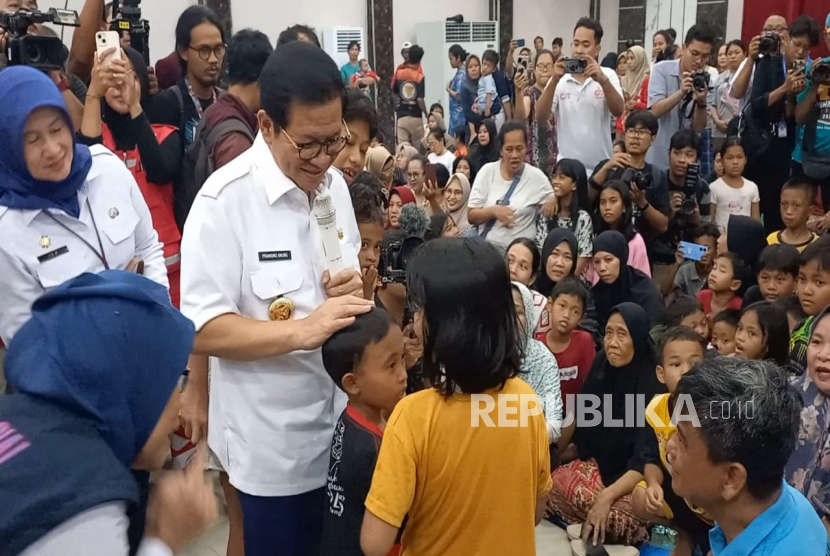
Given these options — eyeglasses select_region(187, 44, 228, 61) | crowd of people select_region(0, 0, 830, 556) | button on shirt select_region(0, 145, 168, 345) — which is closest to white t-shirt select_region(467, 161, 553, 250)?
crowd of people select_region(0, 0, 830, 556)

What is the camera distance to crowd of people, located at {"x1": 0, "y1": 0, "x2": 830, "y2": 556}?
1.00 m

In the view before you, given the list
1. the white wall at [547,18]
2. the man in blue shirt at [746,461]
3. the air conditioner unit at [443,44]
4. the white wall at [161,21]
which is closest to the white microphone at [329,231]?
the man in blue shirt at [746,461]

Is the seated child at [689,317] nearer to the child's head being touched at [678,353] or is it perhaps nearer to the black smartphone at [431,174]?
the child's head being touched at [678,353]

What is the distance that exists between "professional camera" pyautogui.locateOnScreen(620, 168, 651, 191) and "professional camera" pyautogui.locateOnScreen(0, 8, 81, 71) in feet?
9.45

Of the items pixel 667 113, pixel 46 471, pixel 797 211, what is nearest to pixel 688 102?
pixel 667 113

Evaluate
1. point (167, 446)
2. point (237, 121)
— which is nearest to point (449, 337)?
point (167, 446)

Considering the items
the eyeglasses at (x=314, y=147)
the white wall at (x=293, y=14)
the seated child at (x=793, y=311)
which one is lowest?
the seated child at (x=793, y=311)

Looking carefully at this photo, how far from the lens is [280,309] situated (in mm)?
1494

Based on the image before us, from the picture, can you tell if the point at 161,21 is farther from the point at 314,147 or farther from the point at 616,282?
the point at 314,147

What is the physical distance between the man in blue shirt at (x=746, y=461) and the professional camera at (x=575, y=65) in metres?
3.47

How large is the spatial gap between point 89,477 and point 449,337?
63cm

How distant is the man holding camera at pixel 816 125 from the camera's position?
420 centimetres

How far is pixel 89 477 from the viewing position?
92 cm

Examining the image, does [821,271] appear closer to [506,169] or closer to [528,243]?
[528,243]
